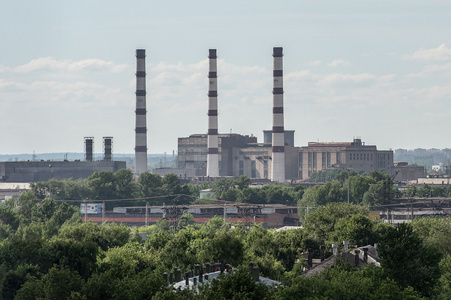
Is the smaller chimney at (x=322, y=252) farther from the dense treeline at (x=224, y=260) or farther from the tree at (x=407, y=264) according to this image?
the tree at (x=407, y=264)

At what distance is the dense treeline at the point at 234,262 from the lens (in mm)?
52594

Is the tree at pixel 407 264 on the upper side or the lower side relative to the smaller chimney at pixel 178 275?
upper

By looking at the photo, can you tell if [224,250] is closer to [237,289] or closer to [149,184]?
[237,289]

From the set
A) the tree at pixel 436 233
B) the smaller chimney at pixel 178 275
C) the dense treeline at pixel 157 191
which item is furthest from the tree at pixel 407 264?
the dense treeline at pixel 157 191

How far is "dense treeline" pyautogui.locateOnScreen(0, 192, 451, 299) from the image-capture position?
52.6 meters

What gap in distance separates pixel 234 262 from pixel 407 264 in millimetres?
19578

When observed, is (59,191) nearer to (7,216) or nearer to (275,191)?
(275,191)

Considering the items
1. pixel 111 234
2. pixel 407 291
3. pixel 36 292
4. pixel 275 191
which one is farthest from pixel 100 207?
pixel 407 291

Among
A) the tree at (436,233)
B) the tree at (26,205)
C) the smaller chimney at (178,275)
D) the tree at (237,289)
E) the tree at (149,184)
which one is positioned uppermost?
the tree at (149,184)

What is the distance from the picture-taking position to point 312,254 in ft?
295

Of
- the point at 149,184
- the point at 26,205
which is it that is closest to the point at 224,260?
the point at 26,205

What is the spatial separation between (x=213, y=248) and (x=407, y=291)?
26430mm

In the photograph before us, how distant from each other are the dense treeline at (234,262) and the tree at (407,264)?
0.18ft

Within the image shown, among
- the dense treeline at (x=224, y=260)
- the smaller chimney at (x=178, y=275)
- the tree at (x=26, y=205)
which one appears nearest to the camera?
the dense treeline at (x=224, y=260)
